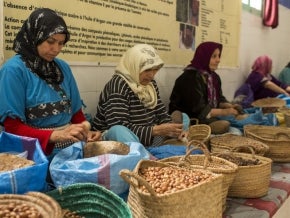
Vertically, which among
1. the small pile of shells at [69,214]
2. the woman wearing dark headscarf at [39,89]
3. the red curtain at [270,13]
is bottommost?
the small pile of shells at [69,214]

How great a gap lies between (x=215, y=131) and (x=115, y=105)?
3.47ft

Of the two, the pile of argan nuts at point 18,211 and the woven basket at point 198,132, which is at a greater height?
the pile of argan nuts at point 18,211

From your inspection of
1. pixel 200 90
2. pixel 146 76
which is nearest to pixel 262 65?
pixel 200 90

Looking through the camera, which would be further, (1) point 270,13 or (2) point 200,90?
(1) point 270,13

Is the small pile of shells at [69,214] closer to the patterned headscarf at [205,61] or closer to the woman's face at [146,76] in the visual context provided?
the woman's face at [146,76]

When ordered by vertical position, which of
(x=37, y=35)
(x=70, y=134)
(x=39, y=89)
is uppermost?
(x=37, y=35)

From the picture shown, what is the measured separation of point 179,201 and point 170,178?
0.50 feet

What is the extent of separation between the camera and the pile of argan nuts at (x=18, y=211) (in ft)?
3.10

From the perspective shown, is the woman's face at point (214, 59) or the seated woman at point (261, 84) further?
the seated woman at point (261, 84)

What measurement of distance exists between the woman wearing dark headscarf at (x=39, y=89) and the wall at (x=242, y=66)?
51 centimetres

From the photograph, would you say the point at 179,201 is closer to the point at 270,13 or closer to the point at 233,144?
the point at 233,144

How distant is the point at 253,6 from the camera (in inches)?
190

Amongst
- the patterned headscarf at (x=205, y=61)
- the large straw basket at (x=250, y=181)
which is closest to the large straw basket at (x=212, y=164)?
the large straw basket at (x=250, y=181)

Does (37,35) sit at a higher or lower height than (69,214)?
higher
